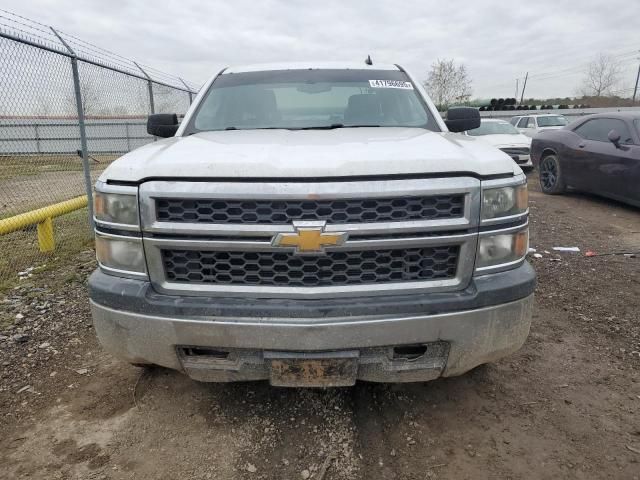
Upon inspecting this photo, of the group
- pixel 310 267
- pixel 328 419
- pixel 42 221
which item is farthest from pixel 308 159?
→ pixel 42 221

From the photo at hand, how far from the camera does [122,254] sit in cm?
214

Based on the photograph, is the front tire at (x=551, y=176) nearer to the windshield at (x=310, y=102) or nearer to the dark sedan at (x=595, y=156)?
the dark sedan at (x=595, y=156)

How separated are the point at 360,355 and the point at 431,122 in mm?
1894

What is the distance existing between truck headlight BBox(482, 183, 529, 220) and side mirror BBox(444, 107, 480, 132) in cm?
142

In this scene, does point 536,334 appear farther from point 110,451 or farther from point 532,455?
point 110,451

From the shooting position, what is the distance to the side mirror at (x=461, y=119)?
3.50 metres

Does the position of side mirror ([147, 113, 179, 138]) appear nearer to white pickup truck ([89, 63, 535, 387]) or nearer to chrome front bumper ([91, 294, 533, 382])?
white pickup truck ([89, 63, 535, 387])

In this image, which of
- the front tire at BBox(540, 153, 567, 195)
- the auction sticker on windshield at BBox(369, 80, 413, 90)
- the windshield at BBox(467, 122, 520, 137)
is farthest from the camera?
the windshield at BBox(467, 122, 520, 137)

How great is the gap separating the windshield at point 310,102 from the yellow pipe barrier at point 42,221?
2.62 metres

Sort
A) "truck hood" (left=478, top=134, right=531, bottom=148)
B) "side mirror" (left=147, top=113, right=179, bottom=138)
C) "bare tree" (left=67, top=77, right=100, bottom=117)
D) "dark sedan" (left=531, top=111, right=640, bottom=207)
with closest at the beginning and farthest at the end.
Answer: "side mirror" (left=147, top=113, right=179, bottom=138) → "bare tree" (left=67, top=77, right=100, bottom=117) → "dark sedan" (left=531, top=111, right=640, bottom=207) → "truck hood" (left=478, top=134, right=531, bottom=148)

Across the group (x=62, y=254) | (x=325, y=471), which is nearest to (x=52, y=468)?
(x=325, y=471)

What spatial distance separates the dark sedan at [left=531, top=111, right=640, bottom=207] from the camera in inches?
274

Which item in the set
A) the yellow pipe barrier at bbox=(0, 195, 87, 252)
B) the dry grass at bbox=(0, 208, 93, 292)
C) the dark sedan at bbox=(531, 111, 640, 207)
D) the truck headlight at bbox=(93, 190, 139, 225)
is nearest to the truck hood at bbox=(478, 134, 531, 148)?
the dark sedan at bbox=(531, 111, 640, 207)

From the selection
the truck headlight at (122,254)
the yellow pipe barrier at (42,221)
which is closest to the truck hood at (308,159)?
the truck headlight at (122,254)
